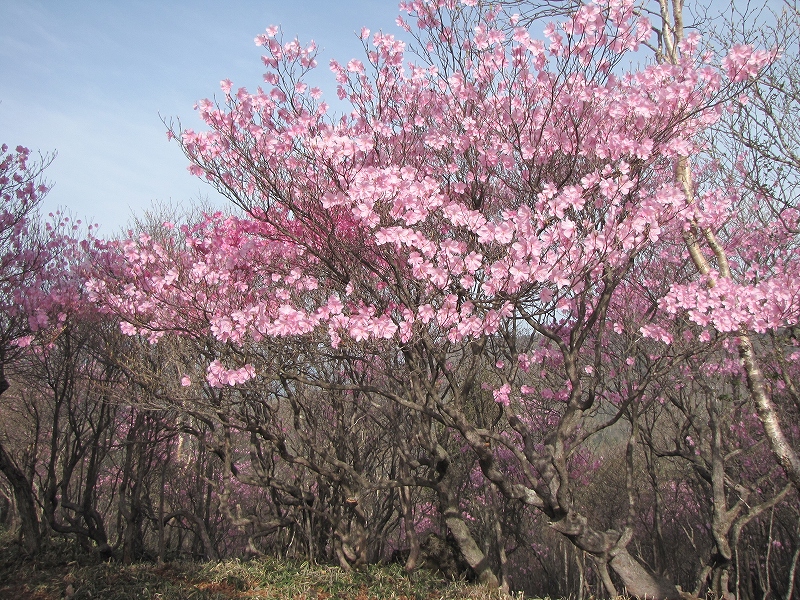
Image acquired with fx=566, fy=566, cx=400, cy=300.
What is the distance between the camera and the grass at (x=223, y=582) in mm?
5598

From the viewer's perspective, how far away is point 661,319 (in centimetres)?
611

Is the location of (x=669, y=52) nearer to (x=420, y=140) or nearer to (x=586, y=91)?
(x=586, y=91)

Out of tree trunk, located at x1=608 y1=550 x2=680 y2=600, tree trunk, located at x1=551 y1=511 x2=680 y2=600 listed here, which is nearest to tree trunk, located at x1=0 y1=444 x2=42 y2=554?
tree trunk, located at x1=551 y1=511 x2=680 y2=600

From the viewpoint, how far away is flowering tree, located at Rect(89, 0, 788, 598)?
457cm

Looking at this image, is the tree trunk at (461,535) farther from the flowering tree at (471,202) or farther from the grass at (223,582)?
the flowering tree at (471,202)

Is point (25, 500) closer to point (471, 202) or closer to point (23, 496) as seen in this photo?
point (23, 496)

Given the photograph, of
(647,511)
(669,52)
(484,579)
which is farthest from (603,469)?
(669,52)

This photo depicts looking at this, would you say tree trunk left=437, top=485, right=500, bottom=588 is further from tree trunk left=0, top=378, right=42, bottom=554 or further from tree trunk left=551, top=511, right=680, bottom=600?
tree trunk left=0, top=378, right=42, bottom=554

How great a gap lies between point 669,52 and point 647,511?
35.6 feet

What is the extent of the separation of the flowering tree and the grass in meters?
2.01

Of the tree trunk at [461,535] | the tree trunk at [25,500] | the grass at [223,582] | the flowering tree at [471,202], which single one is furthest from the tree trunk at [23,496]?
the tree trunk at [461,535]

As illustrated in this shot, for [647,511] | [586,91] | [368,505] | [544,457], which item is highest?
[586,91]

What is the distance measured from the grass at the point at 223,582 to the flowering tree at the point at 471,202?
2.01 meters

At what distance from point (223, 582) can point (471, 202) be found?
483 cm
